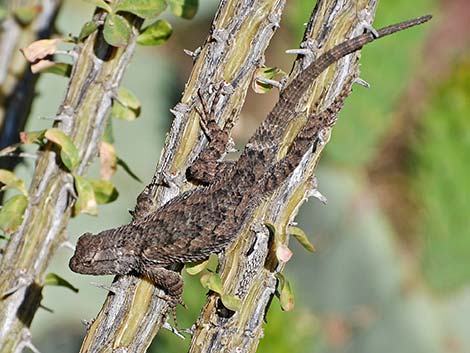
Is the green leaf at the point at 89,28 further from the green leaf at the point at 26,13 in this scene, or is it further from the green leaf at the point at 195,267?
the green leaf at the point at 195,267

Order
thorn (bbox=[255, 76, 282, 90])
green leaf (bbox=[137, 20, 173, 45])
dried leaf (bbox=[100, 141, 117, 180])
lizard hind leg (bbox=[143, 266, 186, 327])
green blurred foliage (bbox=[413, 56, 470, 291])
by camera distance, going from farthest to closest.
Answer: green blurred foliage (bbox=[413, 56, 470, 291])
dried leaf (bbox=[100, 141, 117, 180])
green leaf (bbox=[137, 20, 173, 45])
lizard hind leg (bbox=[143, 266, 186, 327])
thorn (bbox=[255, 76, 282, 90])

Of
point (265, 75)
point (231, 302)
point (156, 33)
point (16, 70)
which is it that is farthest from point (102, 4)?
point (231, 302)

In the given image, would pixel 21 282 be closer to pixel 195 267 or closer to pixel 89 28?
pixel 195 267

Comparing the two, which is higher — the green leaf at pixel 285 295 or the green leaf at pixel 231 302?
the green leaf at pixel 285 295

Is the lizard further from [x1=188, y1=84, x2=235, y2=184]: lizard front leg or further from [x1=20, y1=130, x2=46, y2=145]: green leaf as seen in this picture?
[x1=20, y1=130, x2=46, y2=145]: green leaf

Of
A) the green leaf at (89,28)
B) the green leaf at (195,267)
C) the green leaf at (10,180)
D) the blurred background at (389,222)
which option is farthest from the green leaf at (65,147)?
the blurred background at (389,222)

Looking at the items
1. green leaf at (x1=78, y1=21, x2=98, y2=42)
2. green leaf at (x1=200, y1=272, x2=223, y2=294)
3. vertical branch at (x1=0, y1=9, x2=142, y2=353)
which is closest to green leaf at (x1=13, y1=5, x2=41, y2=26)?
vertical branch at (x1=0, y1=9, x2=142, y2=353)
